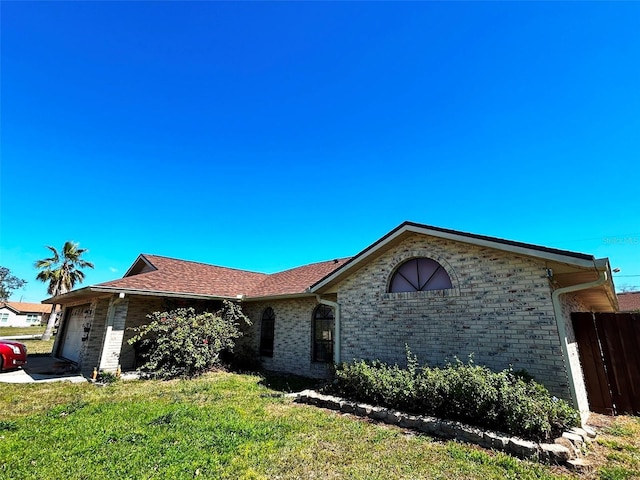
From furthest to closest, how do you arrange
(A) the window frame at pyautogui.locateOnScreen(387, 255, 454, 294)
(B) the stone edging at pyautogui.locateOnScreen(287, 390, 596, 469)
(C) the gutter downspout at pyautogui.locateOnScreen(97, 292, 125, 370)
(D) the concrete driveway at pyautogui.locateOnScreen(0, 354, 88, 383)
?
(C) the gutter downspout at pyautogui.locateOnScreen(97, 292, 125, 370) < (D) the concrete driveway at pyautogui.locateOnScreen(0, 354, 88, 383) < (A) the window frame at pyautogui.locateOnScreen(387, 255, 454, 294) < (B) the stone edging at pyautogui.locateOnScreen(287, 390, 596, 469)

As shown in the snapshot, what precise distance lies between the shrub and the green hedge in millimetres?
6300

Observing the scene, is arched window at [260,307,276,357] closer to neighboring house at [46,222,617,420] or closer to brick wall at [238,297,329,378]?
neighboring house at [46,222,617,420]

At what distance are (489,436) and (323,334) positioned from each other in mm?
6911

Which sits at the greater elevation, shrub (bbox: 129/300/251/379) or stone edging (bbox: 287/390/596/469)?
shrub (bbox: 129/300/251/379)

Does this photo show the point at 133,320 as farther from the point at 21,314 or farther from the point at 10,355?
the point at 21,314

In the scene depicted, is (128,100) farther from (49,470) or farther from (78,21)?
(49,470)

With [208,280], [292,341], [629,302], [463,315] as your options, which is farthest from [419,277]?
[629,302]

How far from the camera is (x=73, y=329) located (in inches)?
566

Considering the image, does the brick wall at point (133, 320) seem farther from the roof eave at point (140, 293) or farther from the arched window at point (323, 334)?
the arched window at point (323, 334)

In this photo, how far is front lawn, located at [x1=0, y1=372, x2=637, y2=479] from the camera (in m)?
3.81

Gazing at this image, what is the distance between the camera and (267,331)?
42.6ft

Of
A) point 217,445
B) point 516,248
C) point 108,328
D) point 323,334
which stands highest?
point 516,248

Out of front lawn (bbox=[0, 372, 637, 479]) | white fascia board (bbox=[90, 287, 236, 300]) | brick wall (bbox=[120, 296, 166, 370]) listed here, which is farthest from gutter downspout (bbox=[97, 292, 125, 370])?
front lawn (bbox=[0, 372, 637, 479])

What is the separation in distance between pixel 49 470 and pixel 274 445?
2.95 m
